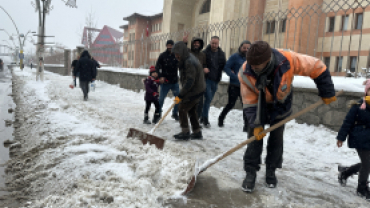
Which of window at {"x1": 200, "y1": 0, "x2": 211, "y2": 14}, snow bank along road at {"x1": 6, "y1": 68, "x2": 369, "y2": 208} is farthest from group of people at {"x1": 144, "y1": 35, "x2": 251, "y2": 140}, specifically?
window at {"x1": 200, "y1": 0, "x2": 211, "y2": 14}

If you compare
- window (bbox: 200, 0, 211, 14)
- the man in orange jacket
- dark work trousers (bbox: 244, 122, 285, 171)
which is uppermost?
window (bbox: 200, 0, 211, 14)

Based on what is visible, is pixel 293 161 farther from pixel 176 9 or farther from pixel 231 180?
pixel 176 9

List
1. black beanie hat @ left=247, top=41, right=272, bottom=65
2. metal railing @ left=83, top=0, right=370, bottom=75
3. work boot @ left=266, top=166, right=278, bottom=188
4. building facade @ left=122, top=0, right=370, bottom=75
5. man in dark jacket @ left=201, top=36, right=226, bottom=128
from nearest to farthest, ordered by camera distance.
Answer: black beanie hat @ left=247, top=41, right=272, bottom=65 → work boot @ left=266, top=166, right=278, bottom=188 → man in dark jacket @ left=201, top=36, right=226, bottom=128 → building facade @ left=122, top=0, right=370, bottom=75 → metal railing @ left=83, top=0, right=370, bottom=75

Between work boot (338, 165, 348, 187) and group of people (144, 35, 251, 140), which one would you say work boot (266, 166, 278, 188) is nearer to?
work boot (338, 165, 348, 187)

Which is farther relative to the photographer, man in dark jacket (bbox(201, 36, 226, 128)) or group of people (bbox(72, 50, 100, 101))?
group of people (bbox(72, 50, 100, 101))

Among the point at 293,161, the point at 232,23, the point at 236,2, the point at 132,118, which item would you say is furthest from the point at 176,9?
the point at 293,161

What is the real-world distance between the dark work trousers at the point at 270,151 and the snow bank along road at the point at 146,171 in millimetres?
281

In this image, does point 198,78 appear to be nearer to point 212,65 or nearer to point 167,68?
point 212,65

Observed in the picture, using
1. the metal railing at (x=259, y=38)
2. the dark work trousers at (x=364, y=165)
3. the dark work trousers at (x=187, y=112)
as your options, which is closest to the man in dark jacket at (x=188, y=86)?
the dark work trousers at (x=187, y=112)

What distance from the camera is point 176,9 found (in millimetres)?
22328

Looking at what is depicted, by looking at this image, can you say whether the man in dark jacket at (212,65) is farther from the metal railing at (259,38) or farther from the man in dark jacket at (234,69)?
the metal railing at (259,38)

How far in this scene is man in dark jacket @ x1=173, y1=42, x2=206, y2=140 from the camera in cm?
432

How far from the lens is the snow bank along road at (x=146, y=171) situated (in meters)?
2.58

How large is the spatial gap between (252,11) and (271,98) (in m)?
16.0
